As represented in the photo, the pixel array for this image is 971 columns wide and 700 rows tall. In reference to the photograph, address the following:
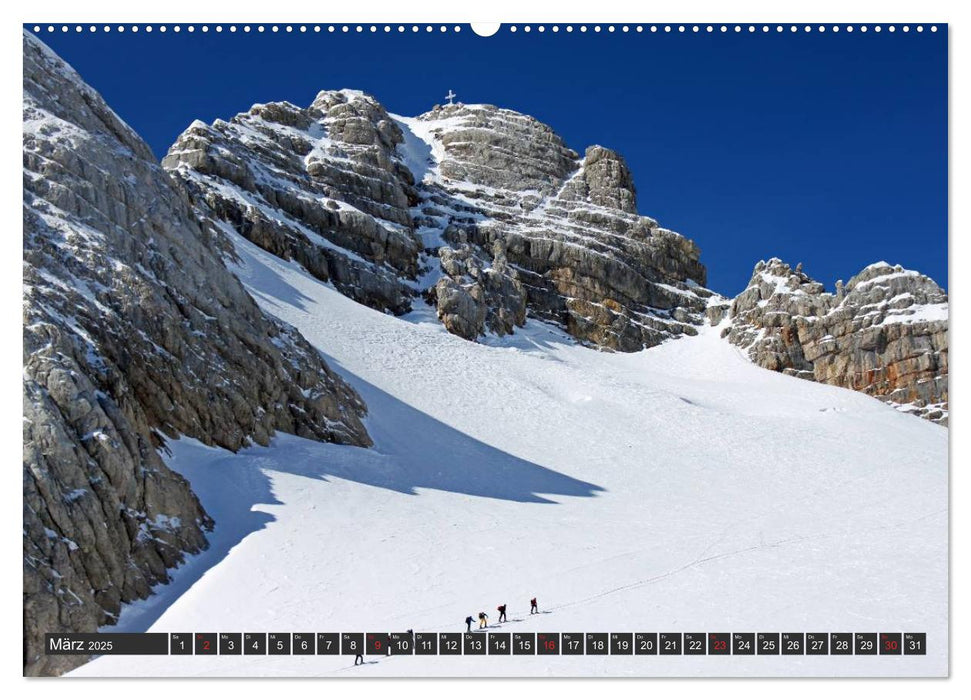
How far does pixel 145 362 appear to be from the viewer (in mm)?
31703

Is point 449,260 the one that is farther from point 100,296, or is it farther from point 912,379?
point 100,296

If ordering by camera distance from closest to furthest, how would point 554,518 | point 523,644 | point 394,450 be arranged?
1. point 523,644
2. point 554,518
3. point 394,450

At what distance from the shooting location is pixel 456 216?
9994cm

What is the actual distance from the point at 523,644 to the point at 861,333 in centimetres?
7065

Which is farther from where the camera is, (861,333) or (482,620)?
(861,333)

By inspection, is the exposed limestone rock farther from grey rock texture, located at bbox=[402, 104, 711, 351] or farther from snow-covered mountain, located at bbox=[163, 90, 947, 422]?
grey rock texture, located at bbox=[402, 104, 711, 351]

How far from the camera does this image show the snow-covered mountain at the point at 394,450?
67.9 ft

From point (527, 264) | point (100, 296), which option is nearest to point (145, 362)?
point (100, 296)

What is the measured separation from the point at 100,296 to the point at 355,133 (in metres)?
75.4

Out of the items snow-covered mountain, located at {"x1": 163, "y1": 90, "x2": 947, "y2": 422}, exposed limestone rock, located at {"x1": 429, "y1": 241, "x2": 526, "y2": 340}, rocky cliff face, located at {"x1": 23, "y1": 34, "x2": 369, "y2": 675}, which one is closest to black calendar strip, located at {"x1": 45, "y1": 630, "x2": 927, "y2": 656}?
rocky cliff face, located at {"x1": 23, "y1": 34, "x2": 369, "y2": 675}

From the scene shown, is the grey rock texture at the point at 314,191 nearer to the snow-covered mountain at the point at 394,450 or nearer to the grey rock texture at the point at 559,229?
the snow-covered mountain at the point at 394,450

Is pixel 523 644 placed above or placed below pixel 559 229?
below

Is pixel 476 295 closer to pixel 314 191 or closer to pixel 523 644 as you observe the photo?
pixel 314 191

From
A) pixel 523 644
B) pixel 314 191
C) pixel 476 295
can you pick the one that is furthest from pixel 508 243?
pixel 523 644
